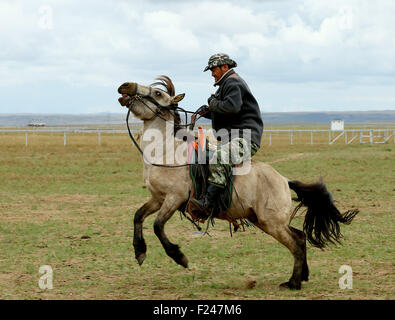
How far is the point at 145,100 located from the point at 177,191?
123 centimetres

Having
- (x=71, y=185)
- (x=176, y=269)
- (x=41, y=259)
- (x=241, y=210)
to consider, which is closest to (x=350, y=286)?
(x=241, y=210)

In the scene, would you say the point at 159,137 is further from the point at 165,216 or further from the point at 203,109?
the point at 165,216

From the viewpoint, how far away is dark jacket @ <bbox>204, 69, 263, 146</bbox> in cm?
685

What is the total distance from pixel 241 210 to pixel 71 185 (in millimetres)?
12763

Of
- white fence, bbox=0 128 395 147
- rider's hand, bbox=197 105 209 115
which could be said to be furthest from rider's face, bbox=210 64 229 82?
white fence, bbox=0 128 395 147

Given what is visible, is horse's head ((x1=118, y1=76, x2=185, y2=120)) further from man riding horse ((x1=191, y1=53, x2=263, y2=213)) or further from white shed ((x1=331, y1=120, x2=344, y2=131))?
white shed ((x1=331, y1=120, x2=344, y2=131))

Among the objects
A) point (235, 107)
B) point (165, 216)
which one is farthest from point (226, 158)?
point (165, 216)

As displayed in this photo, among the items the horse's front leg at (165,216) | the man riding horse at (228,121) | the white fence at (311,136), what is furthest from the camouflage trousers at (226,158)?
the white fence at (311,136)

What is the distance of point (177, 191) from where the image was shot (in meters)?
6.95

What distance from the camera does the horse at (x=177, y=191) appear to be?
699 centimetres

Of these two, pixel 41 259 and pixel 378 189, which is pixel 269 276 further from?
pixel 378 189

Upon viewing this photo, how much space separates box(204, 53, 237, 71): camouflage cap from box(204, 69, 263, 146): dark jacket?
0.43ft

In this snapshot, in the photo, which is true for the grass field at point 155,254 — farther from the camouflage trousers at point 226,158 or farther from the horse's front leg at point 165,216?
the camouflage trousers at point 226,158

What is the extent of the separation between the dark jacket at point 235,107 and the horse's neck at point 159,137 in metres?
0.55
